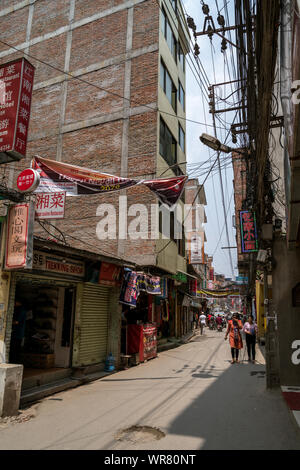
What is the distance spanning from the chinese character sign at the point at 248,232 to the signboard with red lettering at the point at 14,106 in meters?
10.8

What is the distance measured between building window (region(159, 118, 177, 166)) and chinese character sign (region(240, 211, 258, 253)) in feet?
16.9

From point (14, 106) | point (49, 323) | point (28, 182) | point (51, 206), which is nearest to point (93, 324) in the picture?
point (49, 323)

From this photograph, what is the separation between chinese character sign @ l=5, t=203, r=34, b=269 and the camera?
735 cm

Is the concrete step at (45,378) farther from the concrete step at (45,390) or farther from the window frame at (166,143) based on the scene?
the window frame at (166,143)

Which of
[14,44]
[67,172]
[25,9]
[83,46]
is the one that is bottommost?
[67,172]

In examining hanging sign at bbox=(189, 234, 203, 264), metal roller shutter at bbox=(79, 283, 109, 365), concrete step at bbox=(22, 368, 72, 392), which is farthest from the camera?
hanging sign at bbox=(189, 234, 203, 264)

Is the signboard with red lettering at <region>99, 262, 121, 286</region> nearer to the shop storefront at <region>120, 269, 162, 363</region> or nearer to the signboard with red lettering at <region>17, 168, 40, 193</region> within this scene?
the shop storefront at <region>120, 269, 162, 363</region>

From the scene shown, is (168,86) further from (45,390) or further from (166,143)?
(45,390)

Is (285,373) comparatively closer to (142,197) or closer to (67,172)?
(67,172)

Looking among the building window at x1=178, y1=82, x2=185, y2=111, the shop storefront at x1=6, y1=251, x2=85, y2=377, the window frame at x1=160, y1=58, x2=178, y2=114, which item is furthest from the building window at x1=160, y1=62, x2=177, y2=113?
the shop storefront at x1=6, y1=251, x2=85, y2=377

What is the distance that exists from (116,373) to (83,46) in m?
18.0

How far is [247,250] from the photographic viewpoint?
51.6ft

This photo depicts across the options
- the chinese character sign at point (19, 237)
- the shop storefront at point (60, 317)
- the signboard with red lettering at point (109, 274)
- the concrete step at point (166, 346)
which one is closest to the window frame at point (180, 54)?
the signboard with red lettering at point (109, 274)

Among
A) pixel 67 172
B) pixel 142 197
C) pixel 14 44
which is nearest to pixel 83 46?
pixel 14 44
